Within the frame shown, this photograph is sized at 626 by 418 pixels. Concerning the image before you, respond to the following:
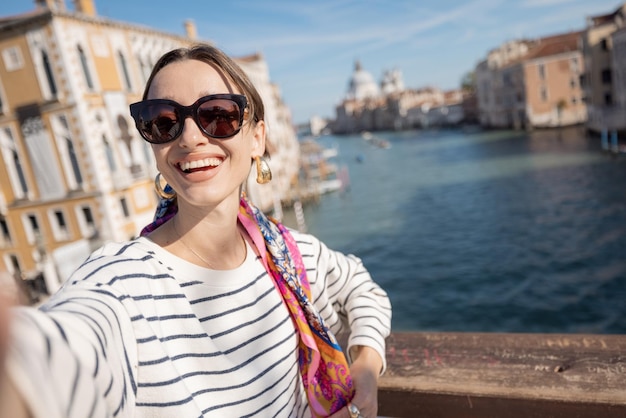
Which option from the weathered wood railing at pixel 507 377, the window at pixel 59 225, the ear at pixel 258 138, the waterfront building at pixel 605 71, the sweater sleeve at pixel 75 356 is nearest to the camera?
the sweater sleeve at pixel 75 356

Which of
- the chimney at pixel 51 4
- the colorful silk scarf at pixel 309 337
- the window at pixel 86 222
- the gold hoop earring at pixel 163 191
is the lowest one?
the window at pixel 86 222

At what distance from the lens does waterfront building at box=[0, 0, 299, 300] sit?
12711mm

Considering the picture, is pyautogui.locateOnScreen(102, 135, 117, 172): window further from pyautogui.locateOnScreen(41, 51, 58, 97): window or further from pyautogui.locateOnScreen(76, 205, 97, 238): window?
pyautogui.locateOnScreen(41, 51, 58, 97): window

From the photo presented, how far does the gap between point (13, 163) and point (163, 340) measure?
53.1 ft

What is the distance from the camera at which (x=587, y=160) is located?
25484mm

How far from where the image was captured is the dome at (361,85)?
399ft

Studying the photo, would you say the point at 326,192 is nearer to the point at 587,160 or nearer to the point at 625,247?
the point at 587,160

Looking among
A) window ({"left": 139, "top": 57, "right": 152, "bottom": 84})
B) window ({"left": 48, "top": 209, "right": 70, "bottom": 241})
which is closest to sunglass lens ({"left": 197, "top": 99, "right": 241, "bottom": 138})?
window ({"left": 48, "top": 209, "right": 70, "bottom": 241})

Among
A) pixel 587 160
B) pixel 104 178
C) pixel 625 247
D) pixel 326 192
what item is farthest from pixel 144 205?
pixel 587 160

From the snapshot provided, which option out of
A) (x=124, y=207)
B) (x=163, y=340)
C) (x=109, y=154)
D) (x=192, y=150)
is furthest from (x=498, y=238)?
(x=163, y=340)

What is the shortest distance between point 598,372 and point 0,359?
4.02 feet

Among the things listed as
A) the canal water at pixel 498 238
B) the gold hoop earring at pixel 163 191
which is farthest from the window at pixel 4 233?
the gold hoop earring at pixel 163 191

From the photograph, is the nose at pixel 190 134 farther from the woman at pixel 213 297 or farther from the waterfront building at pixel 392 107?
the waterfront building at pixel 392 107

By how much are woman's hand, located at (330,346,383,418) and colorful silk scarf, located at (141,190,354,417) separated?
21 mm
